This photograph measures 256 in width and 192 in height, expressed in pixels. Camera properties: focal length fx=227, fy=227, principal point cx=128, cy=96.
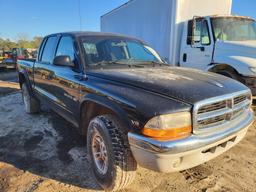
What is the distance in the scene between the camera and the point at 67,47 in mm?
3523

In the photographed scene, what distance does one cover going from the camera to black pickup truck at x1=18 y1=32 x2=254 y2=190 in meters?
1.98

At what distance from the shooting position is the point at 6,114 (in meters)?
5.51

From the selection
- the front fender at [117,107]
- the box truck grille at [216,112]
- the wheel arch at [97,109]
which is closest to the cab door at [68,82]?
the wheel arch at [97,109]

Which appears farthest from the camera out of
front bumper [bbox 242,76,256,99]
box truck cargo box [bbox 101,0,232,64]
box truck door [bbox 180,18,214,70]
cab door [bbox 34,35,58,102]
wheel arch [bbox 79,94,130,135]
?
box truck cargo box [bbox 101,0,232,64]

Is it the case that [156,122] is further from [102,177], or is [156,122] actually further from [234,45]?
[234,45]

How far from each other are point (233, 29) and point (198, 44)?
35.3 inches

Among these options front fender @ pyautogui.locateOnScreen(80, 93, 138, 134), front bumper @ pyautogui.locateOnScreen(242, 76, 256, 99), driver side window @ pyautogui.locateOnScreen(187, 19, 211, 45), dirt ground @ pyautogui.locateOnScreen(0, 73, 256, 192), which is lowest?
dirt ground @ pyautogui.locateOnScreen(0, 73, 256, 192)

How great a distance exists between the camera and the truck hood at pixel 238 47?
4.95m

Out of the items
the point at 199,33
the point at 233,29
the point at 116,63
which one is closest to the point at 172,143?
the point at 116,63

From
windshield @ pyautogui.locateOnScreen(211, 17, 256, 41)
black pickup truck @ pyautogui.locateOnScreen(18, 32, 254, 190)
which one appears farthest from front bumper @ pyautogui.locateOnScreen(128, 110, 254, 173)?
windshield @ pyautogui.locateOnScreen(211, 17, 256, 41)

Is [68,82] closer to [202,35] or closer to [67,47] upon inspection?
[67,47]

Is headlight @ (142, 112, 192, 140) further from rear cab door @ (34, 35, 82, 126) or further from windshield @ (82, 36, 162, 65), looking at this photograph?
windshield @ (82, 36, 162, 65)

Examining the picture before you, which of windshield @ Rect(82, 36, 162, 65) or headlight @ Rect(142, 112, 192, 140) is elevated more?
windshield @ Rect(82, 36, 162, 65)

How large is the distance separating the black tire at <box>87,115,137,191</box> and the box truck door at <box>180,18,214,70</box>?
4104 millimetres
